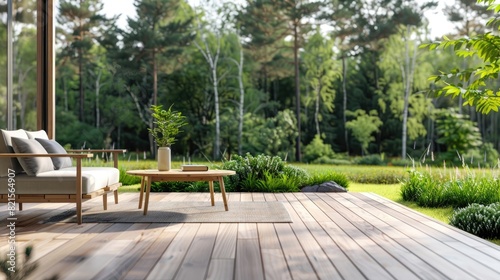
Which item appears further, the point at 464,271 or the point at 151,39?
the point at 151,39

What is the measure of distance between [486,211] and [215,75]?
13776 millimetres

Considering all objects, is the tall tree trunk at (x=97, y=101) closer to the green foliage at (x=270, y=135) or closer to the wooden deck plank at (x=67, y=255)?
the green foliage at (x=270, y=135)

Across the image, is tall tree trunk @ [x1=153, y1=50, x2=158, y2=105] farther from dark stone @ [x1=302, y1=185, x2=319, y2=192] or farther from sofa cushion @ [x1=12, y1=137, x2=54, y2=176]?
sofa cushion @ [x1=12, y1=137, x2=54, y2=176]

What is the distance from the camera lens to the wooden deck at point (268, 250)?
2715 mm

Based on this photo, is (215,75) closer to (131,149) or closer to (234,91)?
(234,91)

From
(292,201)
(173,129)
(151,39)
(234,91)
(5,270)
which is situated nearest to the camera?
(5,270)

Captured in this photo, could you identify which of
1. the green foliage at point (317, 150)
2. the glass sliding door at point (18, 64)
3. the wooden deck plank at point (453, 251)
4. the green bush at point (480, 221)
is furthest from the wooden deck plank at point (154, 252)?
the green foliage at point (317, 150)

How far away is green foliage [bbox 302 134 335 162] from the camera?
18.0m

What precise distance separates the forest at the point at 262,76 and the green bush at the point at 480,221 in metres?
12.4

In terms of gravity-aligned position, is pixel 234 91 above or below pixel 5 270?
above

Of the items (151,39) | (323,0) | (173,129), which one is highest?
(323,0)

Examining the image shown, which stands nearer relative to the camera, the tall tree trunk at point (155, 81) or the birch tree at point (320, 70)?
the tall tree trunk at point (155, 81)

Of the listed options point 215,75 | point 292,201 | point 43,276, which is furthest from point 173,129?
point 215,75

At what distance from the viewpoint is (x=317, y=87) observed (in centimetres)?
1878
